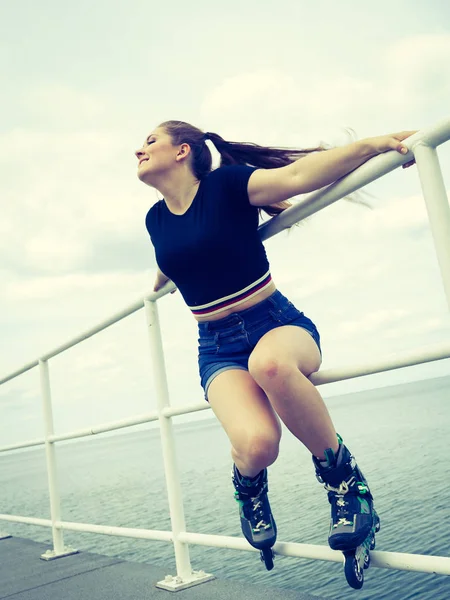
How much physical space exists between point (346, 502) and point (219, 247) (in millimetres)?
708

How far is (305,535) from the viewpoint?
7.45 m

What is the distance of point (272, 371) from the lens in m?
1.42

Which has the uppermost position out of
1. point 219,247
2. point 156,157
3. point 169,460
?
point 156,157

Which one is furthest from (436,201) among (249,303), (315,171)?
(249,303)

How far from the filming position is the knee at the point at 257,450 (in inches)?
58.6

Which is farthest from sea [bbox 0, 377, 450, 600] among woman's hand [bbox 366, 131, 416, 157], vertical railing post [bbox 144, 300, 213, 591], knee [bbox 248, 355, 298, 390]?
woman's hand [bbox 366, 131, 416, 157]

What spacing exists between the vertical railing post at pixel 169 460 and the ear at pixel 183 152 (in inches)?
22.3

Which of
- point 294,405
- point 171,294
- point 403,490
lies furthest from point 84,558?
point 403,490

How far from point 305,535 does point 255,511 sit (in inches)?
251

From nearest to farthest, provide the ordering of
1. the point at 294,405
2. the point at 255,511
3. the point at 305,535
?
the point at 294,405
the point at 255,511
the point at 305,535

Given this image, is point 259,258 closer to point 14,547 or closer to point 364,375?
point 364,375

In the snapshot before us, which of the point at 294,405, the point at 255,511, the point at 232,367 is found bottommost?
the point at 255,511

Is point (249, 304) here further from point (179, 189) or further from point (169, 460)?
point (169, 460)

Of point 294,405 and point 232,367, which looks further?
point 232,367
